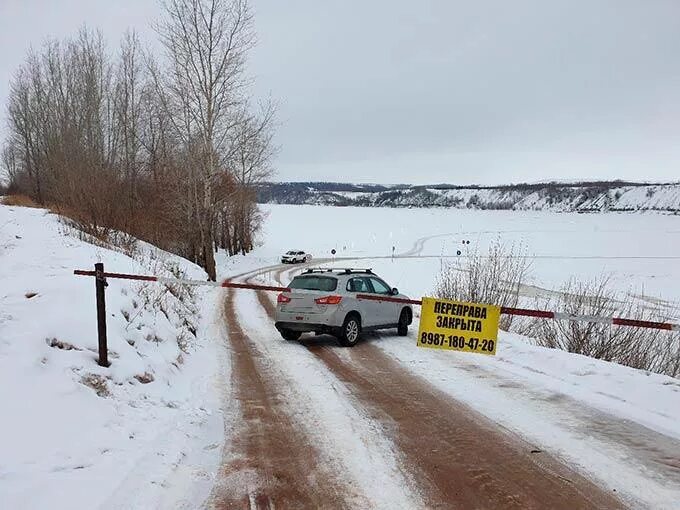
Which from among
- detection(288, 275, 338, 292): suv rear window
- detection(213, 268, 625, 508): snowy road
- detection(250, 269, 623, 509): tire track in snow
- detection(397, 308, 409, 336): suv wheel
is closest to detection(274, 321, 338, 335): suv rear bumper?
detection(288, 275, 338, 292): suv rear window

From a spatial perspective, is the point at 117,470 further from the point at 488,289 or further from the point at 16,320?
the point at 488,289

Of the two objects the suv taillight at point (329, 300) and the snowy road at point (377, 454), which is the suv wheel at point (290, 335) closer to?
the suv taillight at point (329, 300)

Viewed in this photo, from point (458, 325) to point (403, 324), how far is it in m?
5.31

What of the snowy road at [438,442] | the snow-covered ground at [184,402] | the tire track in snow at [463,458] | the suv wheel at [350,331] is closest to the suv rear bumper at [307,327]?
the suv wheel at [350,331]

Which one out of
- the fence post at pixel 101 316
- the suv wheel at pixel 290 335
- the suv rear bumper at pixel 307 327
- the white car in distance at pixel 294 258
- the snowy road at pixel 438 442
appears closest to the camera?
the snowy road at pixel 438 442

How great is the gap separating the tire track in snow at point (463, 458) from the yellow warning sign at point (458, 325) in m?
0.75

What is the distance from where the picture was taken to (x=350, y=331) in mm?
11695

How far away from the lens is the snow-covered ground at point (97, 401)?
435 centimetres

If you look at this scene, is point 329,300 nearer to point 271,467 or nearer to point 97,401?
point 97,401

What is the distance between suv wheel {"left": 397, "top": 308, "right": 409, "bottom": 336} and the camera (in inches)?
516

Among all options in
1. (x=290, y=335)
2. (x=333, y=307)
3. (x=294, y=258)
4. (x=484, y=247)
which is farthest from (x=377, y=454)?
(x=484, y=247)

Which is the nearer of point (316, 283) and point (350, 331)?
point (350, 331)

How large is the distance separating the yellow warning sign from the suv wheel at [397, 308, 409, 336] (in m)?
5.14

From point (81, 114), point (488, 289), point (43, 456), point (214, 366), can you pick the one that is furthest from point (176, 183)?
point (43, 456)
